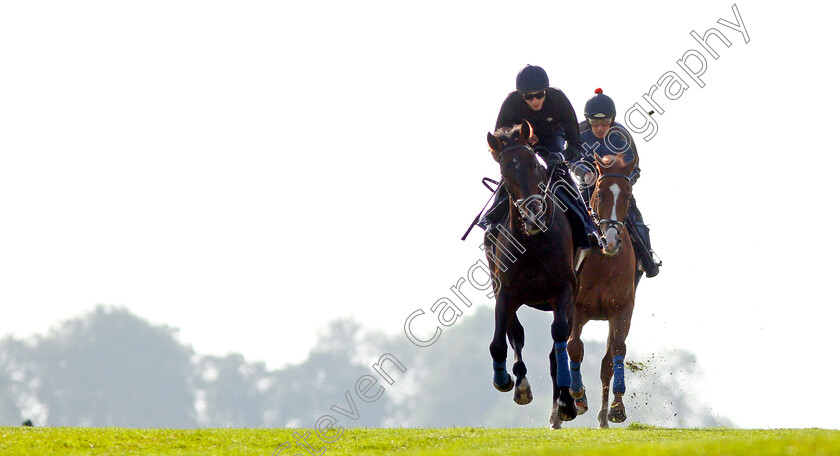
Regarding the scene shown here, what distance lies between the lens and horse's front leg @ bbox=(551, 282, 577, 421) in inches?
557

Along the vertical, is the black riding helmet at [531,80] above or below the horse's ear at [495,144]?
above

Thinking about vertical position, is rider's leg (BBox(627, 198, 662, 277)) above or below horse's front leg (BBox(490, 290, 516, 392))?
above

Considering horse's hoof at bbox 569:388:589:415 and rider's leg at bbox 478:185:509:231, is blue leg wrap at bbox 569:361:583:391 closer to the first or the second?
horse's hoof at bbox 569:388:589:415

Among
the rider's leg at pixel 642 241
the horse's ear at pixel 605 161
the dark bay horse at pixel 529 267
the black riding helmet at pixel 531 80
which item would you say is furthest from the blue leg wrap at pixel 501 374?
the rider's leg at pixel 642 241

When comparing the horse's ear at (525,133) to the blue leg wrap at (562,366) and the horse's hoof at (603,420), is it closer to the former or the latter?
the blue leg wrap at (562,366)

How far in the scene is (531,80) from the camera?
15539 millimetres

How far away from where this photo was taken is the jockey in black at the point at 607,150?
17609 mm

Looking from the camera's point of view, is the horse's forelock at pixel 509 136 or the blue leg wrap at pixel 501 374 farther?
the blue leg wrap at pixel 501 374

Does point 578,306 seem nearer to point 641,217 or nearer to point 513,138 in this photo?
point 641,217

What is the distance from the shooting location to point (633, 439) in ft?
45.9

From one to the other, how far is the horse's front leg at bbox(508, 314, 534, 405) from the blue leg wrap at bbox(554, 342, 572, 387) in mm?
420

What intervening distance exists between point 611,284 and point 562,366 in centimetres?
354

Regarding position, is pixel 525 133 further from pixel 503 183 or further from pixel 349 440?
pixel 349 440

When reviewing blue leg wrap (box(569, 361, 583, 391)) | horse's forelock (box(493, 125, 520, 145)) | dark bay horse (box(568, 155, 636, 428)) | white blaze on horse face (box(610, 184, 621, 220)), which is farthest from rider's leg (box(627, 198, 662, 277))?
horse's forelock (box(493, 125, 520, 145))
